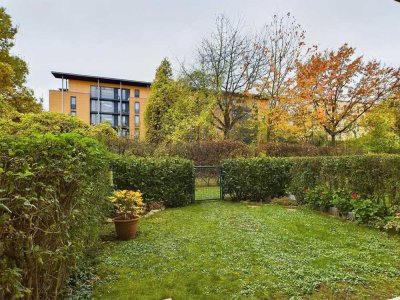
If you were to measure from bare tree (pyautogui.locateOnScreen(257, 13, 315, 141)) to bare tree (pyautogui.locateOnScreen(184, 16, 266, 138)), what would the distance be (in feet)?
1.86

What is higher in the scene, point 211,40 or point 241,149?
point 211,40

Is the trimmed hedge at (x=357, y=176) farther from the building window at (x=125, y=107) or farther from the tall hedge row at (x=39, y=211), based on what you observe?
the building window at (x=125, y=107)

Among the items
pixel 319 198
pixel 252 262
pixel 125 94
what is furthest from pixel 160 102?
pixel 125 94

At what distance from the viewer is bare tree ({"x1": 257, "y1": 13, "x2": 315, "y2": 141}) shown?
14406mm

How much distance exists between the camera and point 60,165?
2094mm

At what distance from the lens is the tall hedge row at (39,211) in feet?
4.97

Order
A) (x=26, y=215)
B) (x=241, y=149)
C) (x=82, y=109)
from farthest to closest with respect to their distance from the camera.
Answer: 1. (x=82, y=109)
2. (x=241, y=149)
3. (x=26, y=215)

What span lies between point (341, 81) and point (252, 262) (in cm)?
1311

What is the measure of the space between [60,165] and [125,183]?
5.05 metres

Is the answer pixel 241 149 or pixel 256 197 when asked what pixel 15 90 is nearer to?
pixel 241 149

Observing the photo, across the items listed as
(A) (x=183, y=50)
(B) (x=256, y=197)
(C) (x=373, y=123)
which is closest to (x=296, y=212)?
(B) (x=256, y=197)

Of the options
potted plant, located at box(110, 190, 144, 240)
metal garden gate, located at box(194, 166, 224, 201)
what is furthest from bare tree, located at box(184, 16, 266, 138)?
potted plant, located at box(110, 190, 144, 240)

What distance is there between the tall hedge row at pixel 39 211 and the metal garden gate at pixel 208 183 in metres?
6.40

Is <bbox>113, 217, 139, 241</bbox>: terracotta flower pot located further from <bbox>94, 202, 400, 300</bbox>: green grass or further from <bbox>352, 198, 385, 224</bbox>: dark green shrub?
Result: <bbox>352, 198, 385, 224</bbox>: dark green shrub
